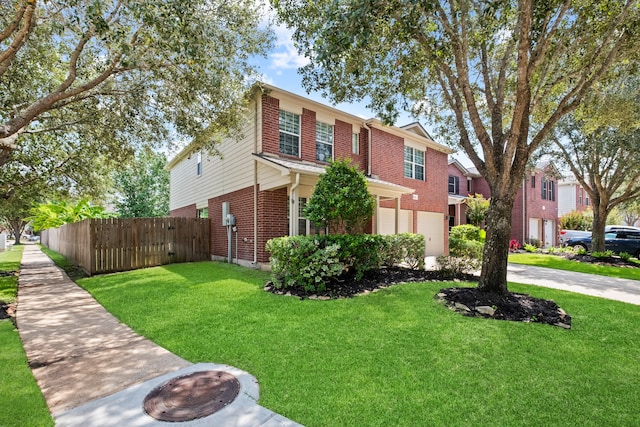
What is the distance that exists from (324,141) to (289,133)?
1576mm

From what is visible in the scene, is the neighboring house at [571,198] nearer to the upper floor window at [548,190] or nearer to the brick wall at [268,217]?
the upper floor window at [548,190]

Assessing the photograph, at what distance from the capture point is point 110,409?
2.81 m

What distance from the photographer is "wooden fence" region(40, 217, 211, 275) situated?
10.7 m

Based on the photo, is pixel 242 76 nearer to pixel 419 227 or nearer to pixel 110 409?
pixel 110 409

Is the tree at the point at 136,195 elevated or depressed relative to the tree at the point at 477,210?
elevated

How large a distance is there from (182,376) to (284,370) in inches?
42.7

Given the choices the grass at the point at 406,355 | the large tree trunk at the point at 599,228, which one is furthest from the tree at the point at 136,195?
A: the large tree trunk at the point at 599,228

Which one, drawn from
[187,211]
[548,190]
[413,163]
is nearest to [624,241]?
[548,190]

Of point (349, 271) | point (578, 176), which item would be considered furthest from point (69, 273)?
point (578, 176)

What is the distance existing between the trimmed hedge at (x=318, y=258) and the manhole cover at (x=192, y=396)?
3.70 metres

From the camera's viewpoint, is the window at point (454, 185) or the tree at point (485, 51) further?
the window at point (454, 185)

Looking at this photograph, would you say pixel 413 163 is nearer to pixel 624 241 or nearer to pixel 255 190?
pixel 255 190

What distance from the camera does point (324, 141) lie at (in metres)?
12.2

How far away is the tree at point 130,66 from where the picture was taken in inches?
221
